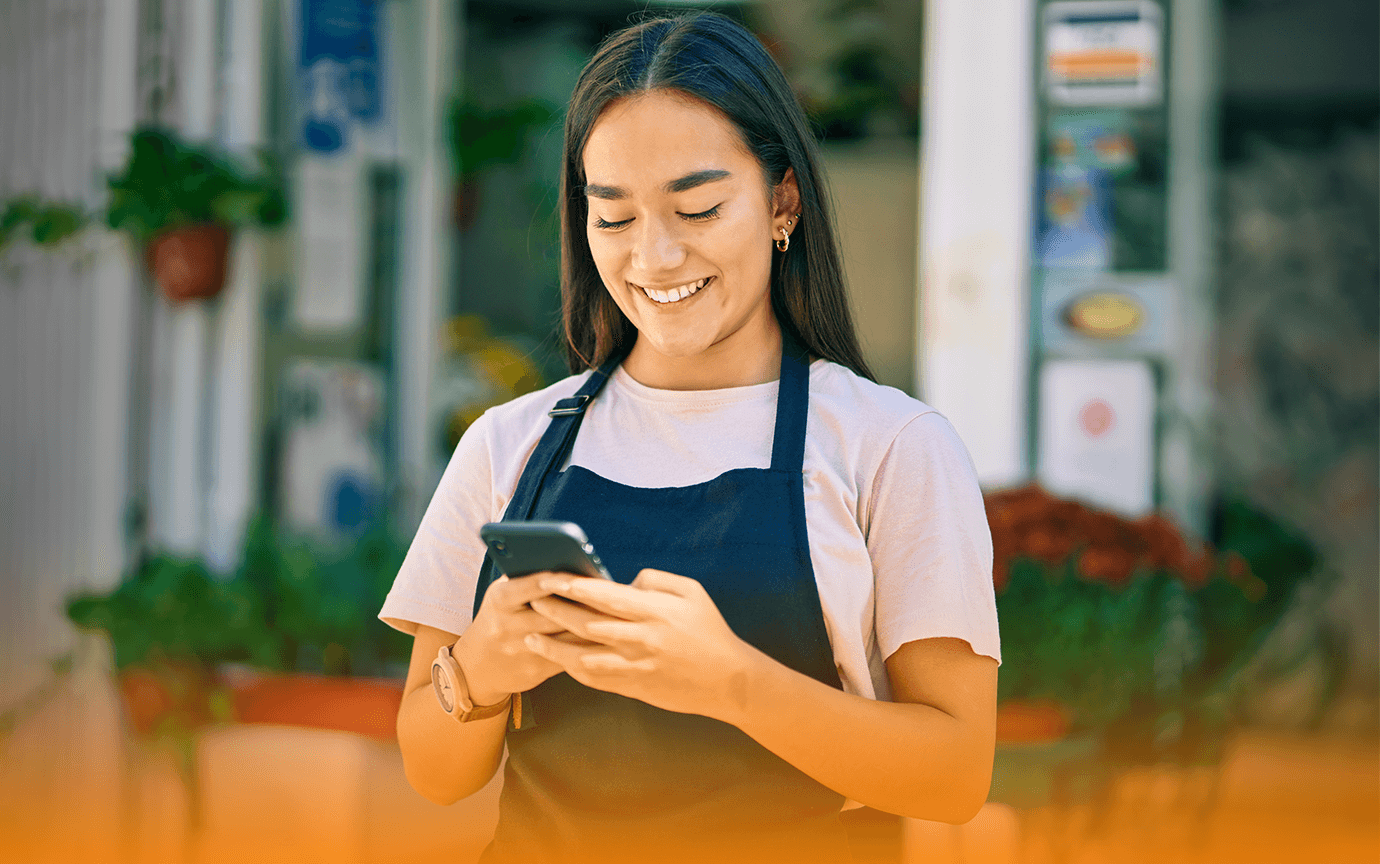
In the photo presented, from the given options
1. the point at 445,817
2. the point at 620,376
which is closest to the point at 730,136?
the point at 620,376

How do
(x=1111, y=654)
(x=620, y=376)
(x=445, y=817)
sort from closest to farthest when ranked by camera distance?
1. (x=620, y=376)
2. (x=1111, y=654)
3. (x=445, y=817)

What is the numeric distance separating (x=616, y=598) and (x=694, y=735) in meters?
0.27

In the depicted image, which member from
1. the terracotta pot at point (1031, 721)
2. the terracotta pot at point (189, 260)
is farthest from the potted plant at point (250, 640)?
the terracotta pot at point (1031, 721)

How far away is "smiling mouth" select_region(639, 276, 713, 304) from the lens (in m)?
1.35

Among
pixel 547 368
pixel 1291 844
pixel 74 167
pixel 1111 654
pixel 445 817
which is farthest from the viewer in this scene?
pixel 547 368

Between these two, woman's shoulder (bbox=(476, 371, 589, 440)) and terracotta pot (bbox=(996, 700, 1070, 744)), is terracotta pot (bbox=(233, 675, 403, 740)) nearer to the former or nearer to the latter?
terracotta pot (bbox=(996, 700, 1070, 744))

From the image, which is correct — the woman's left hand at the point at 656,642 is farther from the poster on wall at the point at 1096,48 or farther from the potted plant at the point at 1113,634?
the poster on wall at the point at 1096,48

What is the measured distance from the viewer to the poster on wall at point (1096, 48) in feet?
12.5

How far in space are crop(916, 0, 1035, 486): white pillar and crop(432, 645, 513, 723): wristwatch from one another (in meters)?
2.68

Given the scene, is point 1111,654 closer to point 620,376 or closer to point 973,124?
point 620,376

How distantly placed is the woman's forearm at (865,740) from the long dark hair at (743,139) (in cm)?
47

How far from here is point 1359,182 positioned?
4250mm

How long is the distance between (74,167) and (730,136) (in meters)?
3.49

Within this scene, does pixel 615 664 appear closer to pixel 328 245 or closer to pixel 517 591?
pixel 517 591
